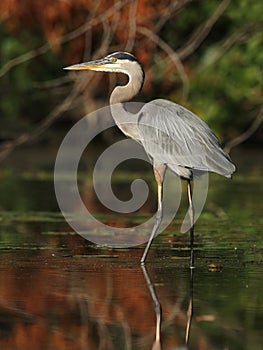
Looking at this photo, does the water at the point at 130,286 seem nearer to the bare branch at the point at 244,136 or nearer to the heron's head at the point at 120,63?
the heron's head at the point at 120,63

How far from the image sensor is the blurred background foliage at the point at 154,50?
1712 centimetres

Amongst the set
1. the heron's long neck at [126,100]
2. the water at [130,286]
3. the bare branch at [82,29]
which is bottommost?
the water at [130,286]

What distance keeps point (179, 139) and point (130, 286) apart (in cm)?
211

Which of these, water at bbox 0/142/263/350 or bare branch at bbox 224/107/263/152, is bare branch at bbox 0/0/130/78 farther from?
Answer: water at bbox 0/142/263/350

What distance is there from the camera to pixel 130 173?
63.4 ft

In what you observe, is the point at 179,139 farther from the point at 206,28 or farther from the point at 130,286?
the point at 206,28

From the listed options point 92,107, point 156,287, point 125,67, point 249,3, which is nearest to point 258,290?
point 156,287

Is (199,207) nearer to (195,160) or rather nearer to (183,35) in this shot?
(195,160)

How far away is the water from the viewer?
6.66m

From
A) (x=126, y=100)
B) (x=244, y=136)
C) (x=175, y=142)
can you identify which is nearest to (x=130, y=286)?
(x=175, y=142)

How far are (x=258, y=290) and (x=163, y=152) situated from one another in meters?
2.38

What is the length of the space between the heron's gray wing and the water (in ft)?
2.50

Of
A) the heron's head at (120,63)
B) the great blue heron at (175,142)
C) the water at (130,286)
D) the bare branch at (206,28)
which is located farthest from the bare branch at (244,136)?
the great blue heron at (175,142)

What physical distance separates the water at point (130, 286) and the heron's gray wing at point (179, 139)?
761 mm
